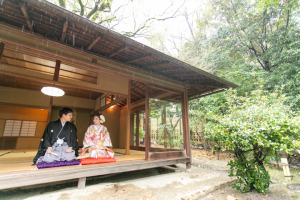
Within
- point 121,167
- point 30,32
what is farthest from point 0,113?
point 121,167

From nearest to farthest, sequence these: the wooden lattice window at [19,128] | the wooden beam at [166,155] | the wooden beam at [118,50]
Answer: the wooden beam at [118,50], the wooden beam at [166,155], the wooden lattice window at [19,128]

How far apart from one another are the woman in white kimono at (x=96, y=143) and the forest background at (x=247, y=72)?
258cm

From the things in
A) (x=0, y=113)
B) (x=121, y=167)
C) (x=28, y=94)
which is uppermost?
(x=28, y=94)

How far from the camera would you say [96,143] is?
390 centimetres

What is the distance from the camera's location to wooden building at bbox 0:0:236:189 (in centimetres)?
265

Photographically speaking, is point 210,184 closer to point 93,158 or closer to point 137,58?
point 93,158

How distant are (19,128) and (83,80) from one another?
5198 millimetres

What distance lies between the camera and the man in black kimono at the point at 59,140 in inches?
121

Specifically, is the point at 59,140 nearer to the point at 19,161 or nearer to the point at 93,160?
the point at 93,160

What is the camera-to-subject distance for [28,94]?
6812mm

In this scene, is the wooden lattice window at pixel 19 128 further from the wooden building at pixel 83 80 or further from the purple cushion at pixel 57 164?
the purple cushion at pixel 57 164

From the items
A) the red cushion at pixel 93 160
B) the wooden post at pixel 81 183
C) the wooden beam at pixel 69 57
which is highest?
the wooden beam at pixel 69 57

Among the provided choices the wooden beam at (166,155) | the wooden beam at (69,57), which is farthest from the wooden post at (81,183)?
the wooden beam at (69,57)

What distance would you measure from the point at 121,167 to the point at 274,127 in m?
3.20
